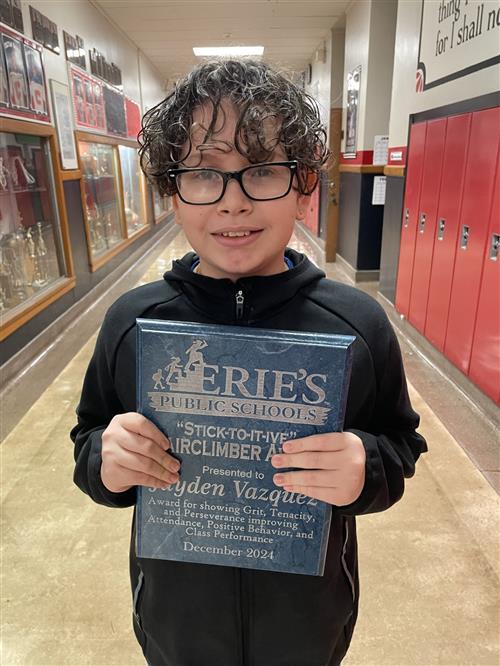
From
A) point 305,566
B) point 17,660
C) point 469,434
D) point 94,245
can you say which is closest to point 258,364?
point 305,566

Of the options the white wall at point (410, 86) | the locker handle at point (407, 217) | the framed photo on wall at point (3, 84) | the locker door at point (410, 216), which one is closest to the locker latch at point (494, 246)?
the white wall at point (410, 86)

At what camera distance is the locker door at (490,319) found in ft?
9.08

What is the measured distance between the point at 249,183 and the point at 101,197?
614 cm

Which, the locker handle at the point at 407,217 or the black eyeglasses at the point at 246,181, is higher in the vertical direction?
the black eyeglasses at the point at 246,181

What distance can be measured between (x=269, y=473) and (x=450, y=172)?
329cm

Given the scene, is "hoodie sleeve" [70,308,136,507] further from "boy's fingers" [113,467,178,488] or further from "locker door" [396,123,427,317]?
"locker door" [396,123,427,317]

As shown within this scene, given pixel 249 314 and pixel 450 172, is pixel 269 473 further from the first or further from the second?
pixel 450 172

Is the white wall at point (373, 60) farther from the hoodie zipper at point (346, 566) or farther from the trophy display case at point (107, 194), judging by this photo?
the hoodie zipper at point (346, 566)

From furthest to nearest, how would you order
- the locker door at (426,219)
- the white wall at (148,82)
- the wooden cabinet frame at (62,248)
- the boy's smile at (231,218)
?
the white wall at (148,82)
the locker door at (426,219)
the wooden cabinet frame at (62,248)
the boy's smile at (231,218)

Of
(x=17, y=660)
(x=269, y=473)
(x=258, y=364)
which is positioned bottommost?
(x=17, y=660)

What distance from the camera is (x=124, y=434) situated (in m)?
0.72

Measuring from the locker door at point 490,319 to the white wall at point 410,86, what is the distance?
0.84 metres

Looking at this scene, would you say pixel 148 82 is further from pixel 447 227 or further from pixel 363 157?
pixel 447 227

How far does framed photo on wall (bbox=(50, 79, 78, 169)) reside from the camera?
14.8 feet
